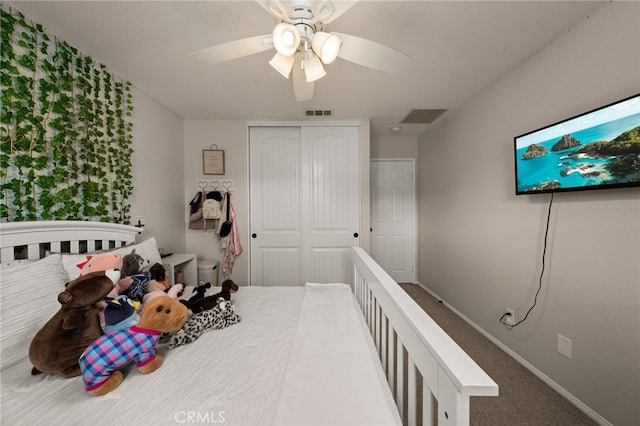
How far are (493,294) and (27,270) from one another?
309 centimetres

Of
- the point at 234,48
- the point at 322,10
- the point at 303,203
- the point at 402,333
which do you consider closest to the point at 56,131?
the point at 234,48

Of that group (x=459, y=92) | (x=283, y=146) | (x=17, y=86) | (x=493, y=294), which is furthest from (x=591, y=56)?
(x=17, y=86)

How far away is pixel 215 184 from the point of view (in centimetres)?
292

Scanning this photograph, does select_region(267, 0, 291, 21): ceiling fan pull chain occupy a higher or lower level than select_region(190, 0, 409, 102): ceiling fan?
higher

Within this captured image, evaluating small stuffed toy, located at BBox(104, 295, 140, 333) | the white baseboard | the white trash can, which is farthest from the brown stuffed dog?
the white baseboard

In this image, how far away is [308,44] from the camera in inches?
45.9

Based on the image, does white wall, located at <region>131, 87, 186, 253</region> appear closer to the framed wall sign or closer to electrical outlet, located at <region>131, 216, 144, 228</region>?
electrical outlet, located at <region>131, 216, 144, 228</region>

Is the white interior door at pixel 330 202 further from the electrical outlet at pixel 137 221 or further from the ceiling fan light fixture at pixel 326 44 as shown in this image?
the ceiling fan light fixture at pixel 326 44

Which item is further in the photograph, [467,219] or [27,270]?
[467,219]

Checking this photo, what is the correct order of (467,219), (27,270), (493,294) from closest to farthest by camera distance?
(27,270)
(493,294)
(467,219)

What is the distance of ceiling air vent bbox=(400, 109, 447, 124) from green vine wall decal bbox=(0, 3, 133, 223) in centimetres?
291

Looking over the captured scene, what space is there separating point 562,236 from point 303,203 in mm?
2284

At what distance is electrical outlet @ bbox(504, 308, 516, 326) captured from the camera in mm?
1879

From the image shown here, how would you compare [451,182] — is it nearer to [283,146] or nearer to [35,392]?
[283,146]
